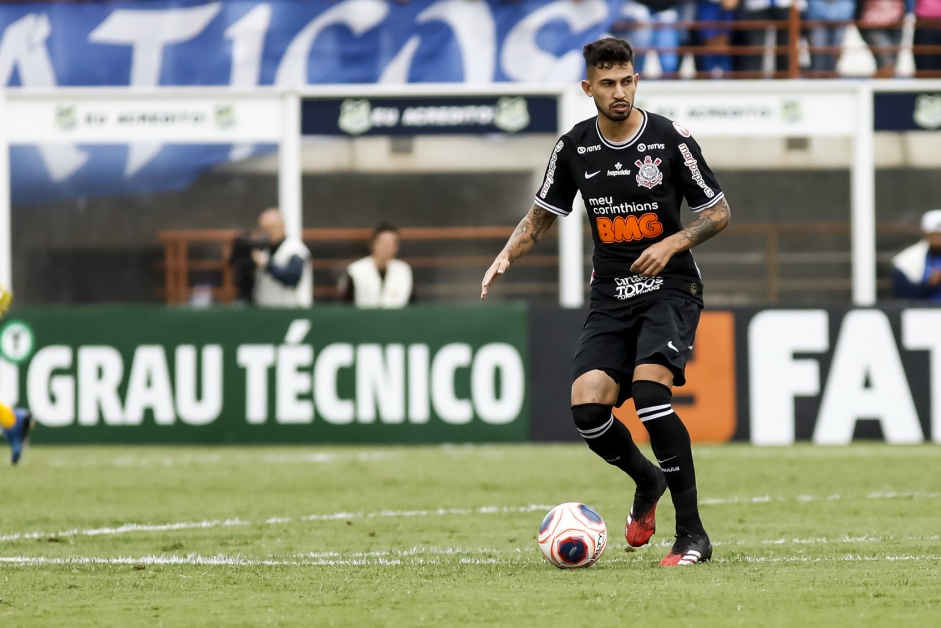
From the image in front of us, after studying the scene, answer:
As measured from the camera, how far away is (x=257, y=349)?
14641 millimetres

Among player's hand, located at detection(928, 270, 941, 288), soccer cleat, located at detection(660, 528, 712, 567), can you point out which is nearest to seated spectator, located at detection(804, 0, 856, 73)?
player's hand, located at detection(928, 270, 941, 288)

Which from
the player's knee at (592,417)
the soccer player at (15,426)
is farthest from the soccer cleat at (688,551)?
the soccer player at (15,426)

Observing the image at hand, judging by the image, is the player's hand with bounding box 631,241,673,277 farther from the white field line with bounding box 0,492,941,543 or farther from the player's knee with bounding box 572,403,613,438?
the white field line with bounding box 0,492,941,543

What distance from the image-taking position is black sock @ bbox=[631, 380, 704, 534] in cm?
701

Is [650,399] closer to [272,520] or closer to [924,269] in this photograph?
[272,520]

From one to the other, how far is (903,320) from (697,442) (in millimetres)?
2019

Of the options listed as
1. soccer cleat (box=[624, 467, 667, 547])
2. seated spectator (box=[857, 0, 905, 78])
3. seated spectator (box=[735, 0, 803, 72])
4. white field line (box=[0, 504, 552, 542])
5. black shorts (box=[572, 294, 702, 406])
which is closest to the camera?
black shorts (box=[572, 294, 702, 406])

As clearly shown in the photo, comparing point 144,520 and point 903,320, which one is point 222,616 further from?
point 903,320

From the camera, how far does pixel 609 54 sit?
22.9ft

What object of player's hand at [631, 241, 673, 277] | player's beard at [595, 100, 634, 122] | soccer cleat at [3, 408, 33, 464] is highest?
player's beard at [595, 100, 634, 122]

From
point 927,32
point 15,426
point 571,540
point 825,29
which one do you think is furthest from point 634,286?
point 927,32

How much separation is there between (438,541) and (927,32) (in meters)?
11.6

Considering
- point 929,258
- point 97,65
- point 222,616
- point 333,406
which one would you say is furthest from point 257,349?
point 222,616

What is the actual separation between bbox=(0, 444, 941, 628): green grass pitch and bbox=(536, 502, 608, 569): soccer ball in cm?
11
